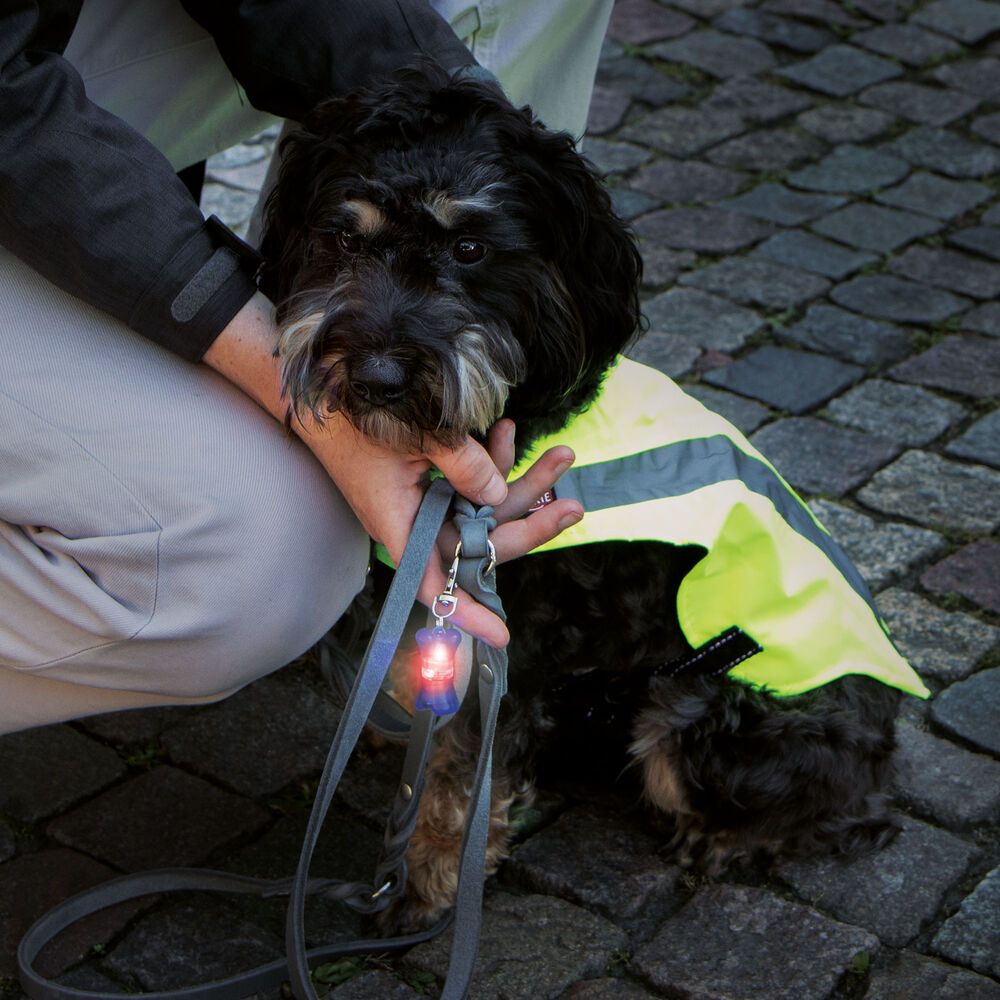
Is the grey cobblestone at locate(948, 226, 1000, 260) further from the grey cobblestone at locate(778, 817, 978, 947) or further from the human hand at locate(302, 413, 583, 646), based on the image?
the human hand at locate(302, 413, 583, 646)

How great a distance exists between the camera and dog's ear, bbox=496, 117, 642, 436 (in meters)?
2.21

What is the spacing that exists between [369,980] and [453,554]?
31.0 inches

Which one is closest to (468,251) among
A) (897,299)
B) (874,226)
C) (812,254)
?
(897,299)

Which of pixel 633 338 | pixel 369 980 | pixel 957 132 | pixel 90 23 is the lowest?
pixel 957 132

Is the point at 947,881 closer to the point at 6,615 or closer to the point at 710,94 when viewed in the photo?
the point at 6,615

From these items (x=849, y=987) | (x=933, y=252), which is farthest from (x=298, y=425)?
(x=933, y=252)

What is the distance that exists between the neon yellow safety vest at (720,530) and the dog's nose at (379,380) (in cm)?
38

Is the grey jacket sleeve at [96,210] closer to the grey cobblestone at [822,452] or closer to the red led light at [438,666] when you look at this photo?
the red led light at [438,666]

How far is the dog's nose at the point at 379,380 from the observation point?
6.77ft

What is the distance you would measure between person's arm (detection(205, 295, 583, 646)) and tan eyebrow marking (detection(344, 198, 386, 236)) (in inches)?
9.0

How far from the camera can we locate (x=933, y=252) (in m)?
4.92

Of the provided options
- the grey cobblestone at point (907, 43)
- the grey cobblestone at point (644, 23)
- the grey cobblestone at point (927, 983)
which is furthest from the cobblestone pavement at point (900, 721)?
the grey cobblestone at point (644, 23)

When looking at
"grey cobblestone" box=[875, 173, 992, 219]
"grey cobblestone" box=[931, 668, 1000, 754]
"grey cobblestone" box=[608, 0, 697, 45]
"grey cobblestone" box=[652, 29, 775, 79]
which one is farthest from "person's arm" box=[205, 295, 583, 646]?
"grey cobblestone" box=[608, 0, 697, 45]

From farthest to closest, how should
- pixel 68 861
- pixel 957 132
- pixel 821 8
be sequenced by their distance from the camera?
pixel 821 8 → pixel 957 132 → pixel 68 861
